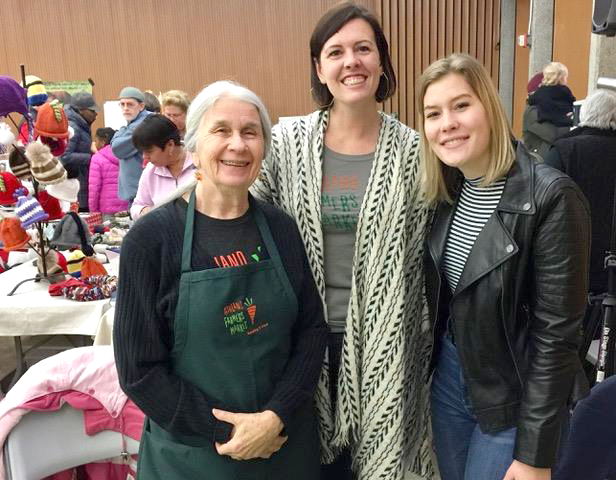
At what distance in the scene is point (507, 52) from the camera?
27.2 feet

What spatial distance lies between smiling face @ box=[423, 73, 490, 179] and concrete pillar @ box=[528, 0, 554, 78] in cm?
591

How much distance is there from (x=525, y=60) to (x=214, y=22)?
4.60 metres

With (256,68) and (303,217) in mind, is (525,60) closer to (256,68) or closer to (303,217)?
(256,68)

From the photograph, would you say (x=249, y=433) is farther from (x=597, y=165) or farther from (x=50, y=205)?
(x=597, y=165)

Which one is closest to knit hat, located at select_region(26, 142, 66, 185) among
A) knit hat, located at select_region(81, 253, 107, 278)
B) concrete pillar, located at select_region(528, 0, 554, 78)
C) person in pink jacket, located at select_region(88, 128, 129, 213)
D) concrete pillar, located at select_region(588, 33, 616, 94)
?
knit hat, located at select_region(81, 253, 107, 278)

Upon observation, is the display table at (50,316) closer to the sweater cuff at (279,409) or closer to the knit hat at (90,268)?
the knit hat at (90,268)

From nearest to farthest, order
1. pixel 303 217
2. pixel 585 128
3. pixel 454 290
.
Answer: pixel 454 290, pixel 303 217, pixel 585 128

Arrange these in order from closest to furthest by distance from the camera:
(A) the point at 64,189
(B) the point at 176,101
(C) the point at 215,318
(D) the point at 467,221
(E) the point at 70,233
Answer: (C) the point at 215,318
(D) the point at 467,221
(A) the point at 64,189
(E) the point at 70,233
(B) the point at 176,101

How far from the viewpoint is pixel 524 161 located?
1293 millimetres

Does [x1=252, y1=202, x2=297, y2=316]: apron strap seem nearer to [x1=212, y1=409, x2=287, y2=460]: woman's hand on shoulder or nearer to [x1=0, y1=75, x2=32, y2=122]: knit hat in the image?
[x1=212, y1=409, x2=287, y2=460]: woman's hand on shoulder

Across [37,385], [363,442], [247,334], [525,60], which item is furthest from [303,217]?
[525,60]

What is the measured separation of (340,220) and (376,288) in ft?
0.68

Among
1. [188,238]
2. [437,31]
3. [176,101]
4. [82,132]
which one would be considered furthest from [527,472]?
[437,31]

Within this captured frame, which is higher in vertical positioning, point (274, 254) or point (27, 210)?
point (274, 254)
